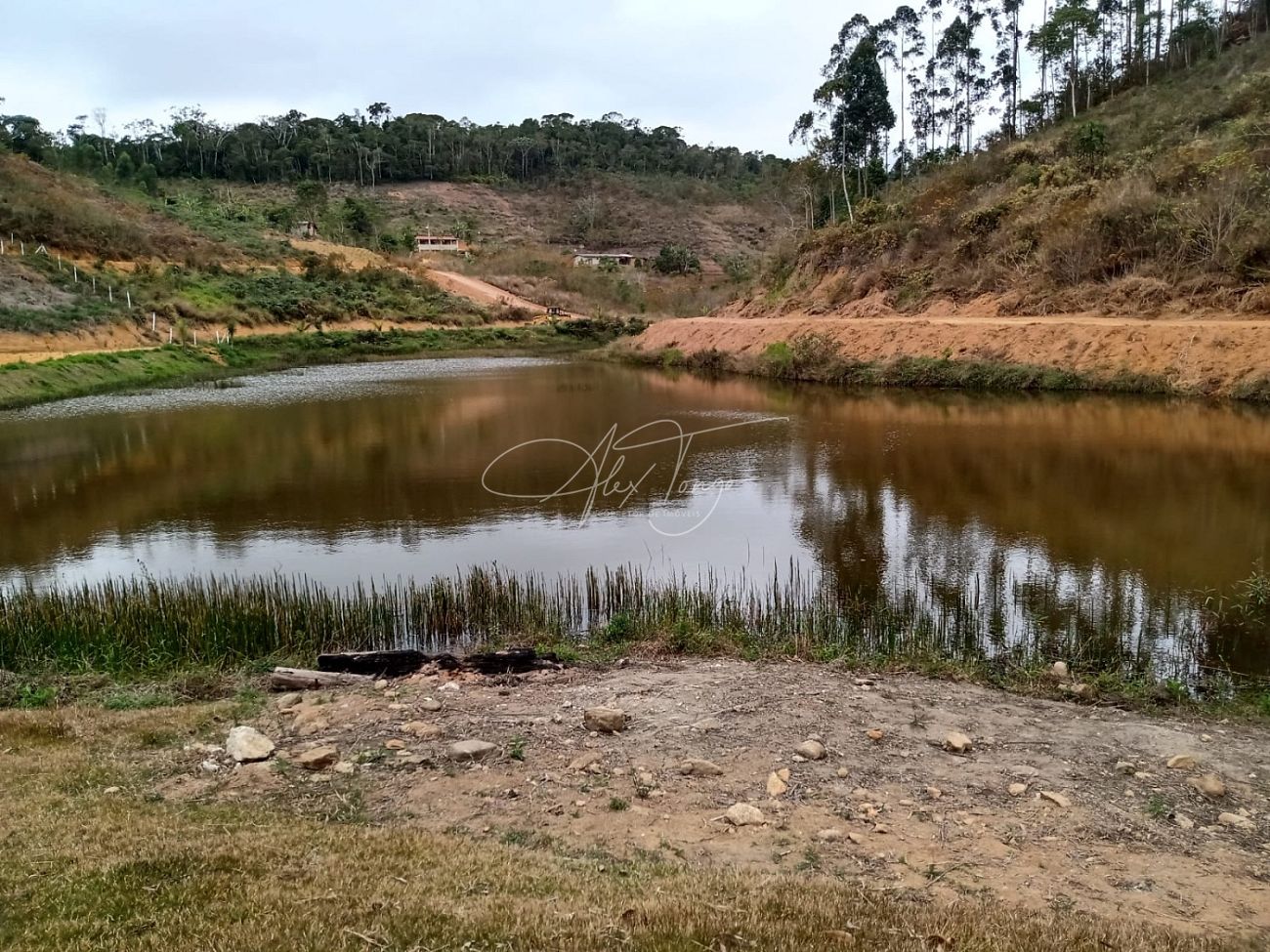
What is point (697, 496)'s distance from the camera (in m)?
16.7

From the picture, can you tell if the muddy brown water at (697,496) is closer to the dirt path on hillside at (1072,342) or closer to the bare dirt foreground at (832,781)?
the dirt path on hillside at (1072,342)

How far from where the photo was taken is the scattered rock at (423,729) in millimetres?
6727

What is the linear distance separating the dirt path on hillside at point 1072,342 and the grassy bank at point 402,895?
1006 inches

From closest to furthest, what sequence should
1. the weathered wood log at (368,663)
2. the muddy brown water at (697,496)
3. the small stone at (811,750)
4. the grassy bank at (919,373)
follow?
the small stone at (811,750) < the weathered wood log at (368,663) < the muddy brown water at (697,496) < the grassy bank at (919,373)

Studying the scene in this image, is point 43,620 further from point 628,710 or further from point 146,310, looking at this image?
point 146,310

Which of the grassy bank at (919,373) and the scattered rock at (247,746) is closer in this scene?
the scattered rock at (247,746)

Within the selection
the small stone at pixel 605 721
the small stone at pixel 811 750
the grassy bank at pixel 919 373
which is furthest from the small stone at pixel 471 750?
the grassy bank at pixel 919 373

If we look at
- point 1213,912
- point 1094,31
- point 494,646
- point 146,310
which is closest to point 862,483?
point 494,646

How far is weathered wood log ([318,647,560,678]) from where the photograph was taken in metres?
8.59

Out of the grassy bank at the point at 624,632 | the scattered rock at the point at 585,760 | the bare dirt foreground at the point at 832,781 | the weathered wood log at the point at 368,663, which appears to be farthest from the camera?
the weathered wood log at the point at 368,663

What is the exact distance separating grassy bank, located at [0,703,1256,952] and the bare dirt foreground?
260 millimetres

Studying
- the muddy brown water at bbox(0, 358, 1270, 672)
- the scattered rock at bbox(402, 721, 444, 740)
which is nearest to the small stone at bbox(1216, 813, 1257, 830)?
the muddy brown water at bbox(0, 358, 1270, 672)

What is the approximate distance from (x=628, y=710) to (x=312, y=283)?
201 feet

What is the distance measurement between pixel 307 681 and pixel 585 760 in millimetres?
3286
